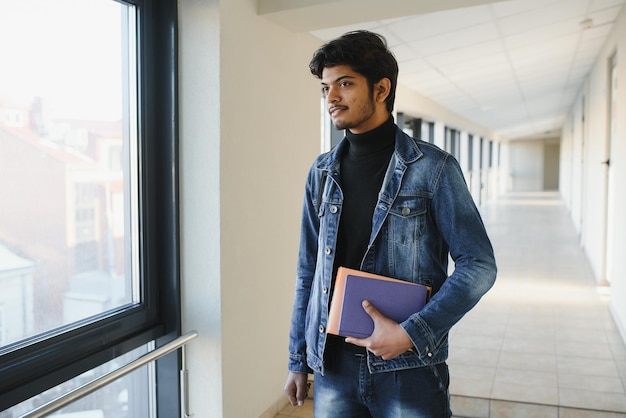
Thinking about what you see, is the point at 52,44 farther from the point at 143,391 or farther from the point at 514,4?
the point at 514,4

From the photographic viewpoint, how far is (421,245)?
4.41 ft

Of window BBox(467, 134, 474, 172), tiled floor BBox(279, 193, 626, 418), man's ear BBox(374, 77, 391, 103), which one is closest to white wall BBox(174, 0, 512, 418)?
tiled floor BBox(279, 193, 626, 418)

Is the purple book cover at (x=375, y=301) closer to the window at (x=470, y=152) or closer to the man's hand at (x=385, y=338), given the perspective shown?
the man's hand at (x=385, y=338)

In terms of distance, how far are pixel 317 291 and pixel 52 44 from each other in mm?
1361

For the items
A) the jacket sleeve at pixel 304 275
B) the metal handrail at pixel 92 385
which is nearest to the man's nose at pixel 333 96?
the jacket sleeve at pixel 304 275

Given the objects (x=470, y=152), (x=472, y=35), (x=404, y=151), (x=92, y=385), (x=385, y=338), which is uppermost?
(x=472, y=35)

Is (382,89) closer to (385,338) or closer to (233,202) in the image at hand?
(385,338)

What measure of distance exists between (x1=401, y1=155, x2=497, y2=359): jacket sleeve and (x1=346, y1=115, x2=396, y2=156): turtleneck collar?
186mm

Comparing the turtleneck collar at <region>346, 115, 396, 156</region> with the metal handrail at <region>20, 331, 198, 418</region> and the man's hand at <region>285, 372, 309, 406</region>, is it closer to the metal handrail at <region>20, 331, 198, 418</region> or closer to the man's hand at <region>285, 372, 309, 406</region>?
the man's hand at <region>285, 372, 309, 406</region>

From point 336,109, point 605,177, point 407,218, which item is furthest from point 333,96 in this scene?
point 605,177

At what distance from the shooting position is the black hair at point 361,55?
4.48ft

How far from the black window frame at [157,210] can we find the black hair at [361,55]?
4.47 ft

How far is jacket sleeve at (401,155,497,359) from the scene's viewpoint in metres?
1.27

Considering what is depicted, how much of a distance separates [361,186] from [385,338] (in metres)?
0.38
